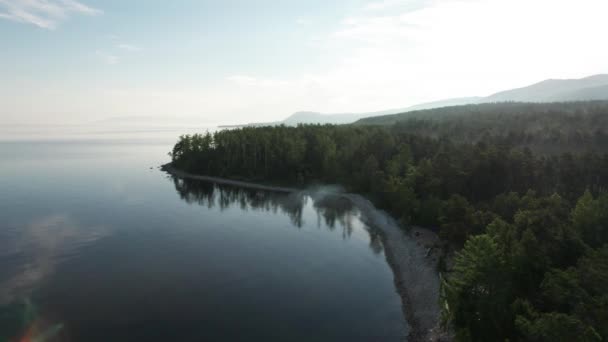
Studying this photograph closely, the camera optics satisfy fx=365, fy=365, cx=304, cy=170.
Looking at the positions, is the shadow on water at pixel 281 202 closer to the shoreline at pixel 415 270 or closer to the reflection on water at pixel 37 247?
the shoreline at pixel 415 270

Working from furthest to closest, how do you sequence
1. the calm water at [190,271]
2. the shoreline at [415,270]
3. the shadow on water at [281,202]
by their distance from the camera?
the shadow on water at [281,202], the calm water at [190,271], the shoreline at [415,270]

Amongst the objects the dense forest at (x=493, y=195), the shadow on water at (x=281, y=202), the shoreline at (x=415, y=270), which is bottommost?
the shoreline at (x=415, y=270)

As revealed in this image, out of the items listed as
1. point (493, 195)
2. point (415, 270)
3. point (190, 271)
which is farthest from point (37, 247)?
point (493, 195)

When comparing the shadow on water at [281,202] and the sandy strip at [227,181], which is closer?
the shadow on water at [281,202]

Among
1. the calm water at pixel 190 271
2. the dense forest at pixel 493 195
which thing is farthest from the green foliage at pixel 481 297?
the calm water at pixel 190 271

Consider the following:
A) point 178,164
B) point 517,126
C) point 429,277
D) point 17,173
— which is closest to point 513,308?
point 429,277

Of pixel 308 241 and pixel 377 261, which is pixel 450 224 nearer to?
pixel 377 261

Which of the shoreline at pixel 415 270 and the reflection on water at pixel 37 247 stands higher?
the reflection on water at pixel 37 247
